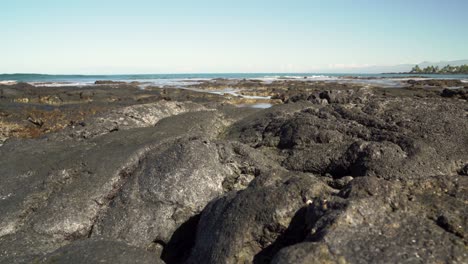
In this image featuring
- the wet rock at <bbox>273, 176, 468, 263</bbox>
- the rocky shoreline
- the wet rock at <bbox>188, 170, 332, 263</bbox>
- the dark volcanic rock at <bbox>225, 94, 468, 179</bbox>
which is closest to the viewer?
the wet rock at <bbox>273, 176, 468, 263</bbox>

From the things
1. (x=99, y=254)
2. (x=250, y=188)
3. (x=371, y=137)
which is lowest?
(x=99, y=254)

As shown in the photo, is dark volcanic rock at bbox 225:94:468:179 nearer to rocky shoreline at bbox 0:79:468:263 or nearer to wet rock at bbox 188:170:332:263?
rocky shoreline at bbox 0:79:468:263

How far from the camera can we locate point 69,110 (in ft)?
85.7

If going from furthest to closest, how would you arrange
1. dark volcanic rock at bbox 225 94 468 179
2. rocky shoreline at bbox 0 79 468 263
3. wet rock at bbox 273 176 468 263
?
dark volcanic rock at bbox 225 94 468 179 < rocky shoreline at bbox 0 79 468 263 < wet rock at bbox 273 176 468 263

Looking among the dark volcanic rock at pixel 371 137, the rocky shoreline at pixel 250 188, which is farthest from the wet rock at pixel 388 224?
the dark volcanic rock at pixel 371 137

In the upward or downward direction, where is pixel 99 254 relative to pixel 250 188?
downward

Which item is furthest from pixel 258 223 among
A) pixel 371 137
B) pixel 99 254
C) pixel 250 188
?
pixel 371 137

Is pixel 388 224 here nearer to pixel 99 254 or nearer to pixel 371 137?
pixel 99 254

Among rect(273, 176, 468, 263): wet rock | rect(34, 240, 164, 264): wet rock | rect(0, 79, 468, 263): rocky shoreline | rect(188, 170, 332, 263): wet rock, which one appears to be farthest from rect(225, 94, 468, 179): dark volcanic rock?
rect(34, 240, 164, 264): wet rock

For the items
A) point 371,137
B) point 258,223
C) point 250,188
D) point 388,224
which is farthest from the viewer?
point 371,137

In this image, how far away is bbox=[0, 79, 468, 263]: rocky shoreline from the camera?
4.31 m

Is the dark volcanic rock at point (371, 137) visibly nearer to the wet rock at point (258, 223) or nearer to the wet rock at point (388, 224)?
the wet rock at point (388, 224)

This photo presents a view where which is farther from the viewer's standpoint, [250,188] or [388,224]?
[250,188]

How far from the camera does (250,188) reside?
5656mm
